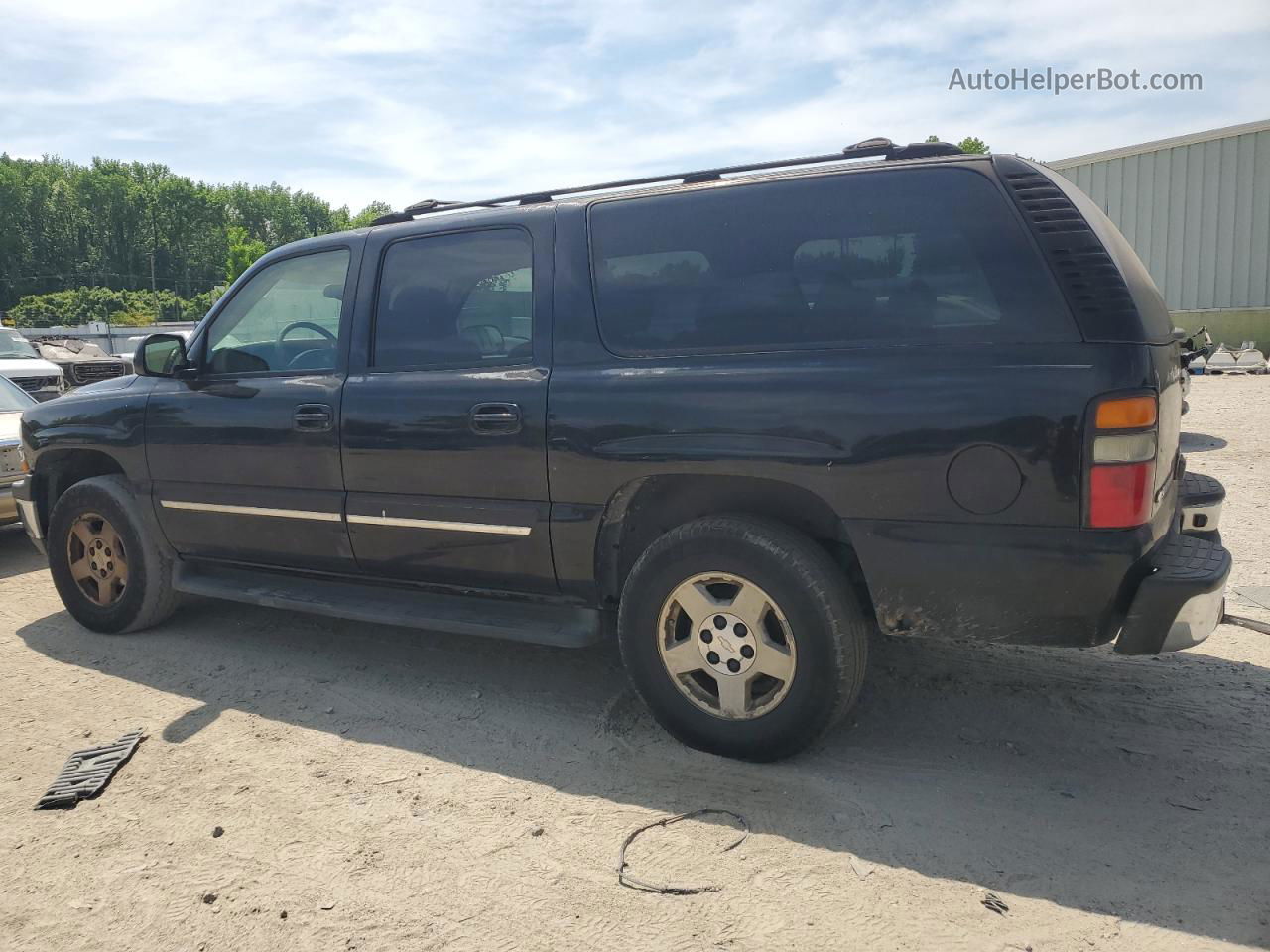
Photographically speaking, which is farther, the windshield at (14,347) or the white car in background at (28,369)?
the windshield at (14,347)

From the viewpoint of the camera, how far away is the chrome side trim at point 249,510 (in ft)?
13.5

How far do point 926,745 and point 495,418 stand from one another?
76.2 inches

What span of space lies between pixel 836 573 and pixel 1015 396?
78cm

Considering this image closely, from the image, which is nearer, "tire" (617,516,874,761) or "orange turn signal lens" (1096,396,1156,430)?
"orange turn signal lens" (1096,396,1156,430)

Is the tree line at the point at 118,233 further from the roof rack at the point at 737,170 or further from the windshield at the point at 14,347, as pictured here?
the roof rack at the point at 737,170

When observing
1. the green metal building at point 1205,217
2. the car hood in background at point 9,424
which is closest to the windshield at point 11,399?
the car hood in background at point 9,424

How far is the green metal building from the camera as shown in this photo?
20.5 m

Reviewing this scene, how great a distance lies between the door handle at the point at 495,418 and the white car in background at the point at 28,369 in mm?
9887

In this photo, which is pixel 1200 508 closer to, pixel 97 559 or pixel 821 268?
pixel 821 268

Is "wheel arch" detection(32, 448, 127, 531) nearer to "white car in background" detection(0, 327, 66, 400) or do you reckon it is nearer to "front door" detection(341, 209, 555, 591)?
"front door" detection(341, 209, 555, 591)

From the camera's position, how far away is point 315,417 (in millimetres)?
4039

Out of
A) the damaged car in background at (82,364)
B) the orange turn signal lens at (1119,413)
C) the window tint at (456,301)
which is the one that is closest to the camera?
the orange turn signal lens at (1119,413)

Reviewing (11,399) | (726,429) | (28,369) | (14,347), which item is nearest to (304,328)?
(726,429)

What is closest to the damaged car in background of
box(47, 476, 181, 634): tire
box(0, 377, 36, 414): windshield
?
box(0, 377, 36, 414): windshield
